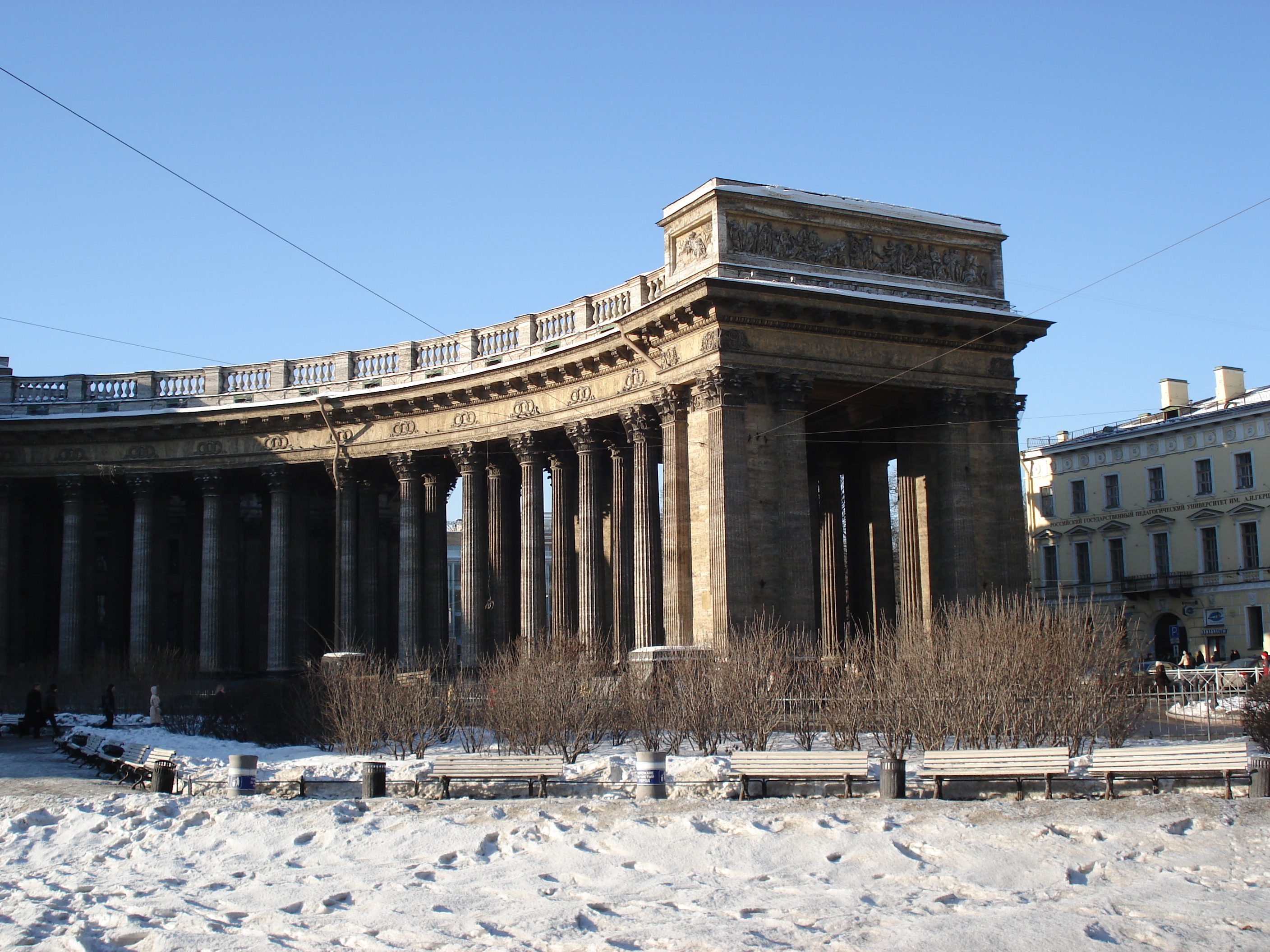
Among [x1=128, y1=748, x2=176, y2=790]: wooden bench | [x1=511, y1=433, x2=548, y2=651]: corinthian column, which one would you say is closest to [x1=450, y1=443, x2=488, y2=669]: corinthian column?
[x1=511, y1=433, x2=548, y2=651]: corinthian column

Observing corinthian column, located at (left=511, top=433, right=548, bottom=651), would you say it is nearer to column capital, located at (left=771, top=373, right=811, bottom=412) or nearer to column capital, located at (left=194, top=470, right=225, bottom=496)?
column capital, located at (left=771, top=373, right=811, bottom=412)

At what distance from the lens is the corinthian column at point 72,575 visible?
52.7 m

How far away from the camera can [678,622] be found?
122 ft

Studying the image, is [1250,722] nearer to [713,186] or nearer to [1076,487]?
[713,186]

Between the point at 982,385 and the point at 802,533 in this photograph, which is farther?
the point at 982,385

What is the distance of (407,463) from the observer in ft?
163

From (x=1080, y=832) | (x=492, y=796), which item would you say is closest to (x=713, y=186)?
(x=492, y=796)

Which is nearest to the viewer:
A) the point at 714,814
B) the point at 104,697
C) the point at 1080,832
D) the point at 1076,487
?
the point at 1080,832

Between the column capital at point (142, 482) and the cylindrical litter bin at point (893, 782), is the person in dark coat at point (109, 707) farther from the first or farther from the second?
the cylindrical litter bin at point (893, 782)

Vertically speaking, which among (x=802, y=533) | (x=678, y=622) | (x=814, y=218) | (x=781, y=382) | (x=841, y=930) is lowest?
(x=841, y=930)

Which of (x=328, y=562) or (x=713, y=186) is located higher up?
(x=713, y=186)

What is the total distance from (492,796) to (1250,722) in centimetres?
1277

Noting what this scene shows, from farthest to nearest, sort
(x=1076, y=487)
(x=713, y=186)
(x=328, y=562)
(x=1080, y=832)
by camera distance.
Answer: (x=1076, y=487) → (x=328, y=562) → (x=713, y=186) → (x=1080, y=832)

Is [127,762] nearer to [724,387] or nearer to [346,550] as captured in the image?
[724,387]
